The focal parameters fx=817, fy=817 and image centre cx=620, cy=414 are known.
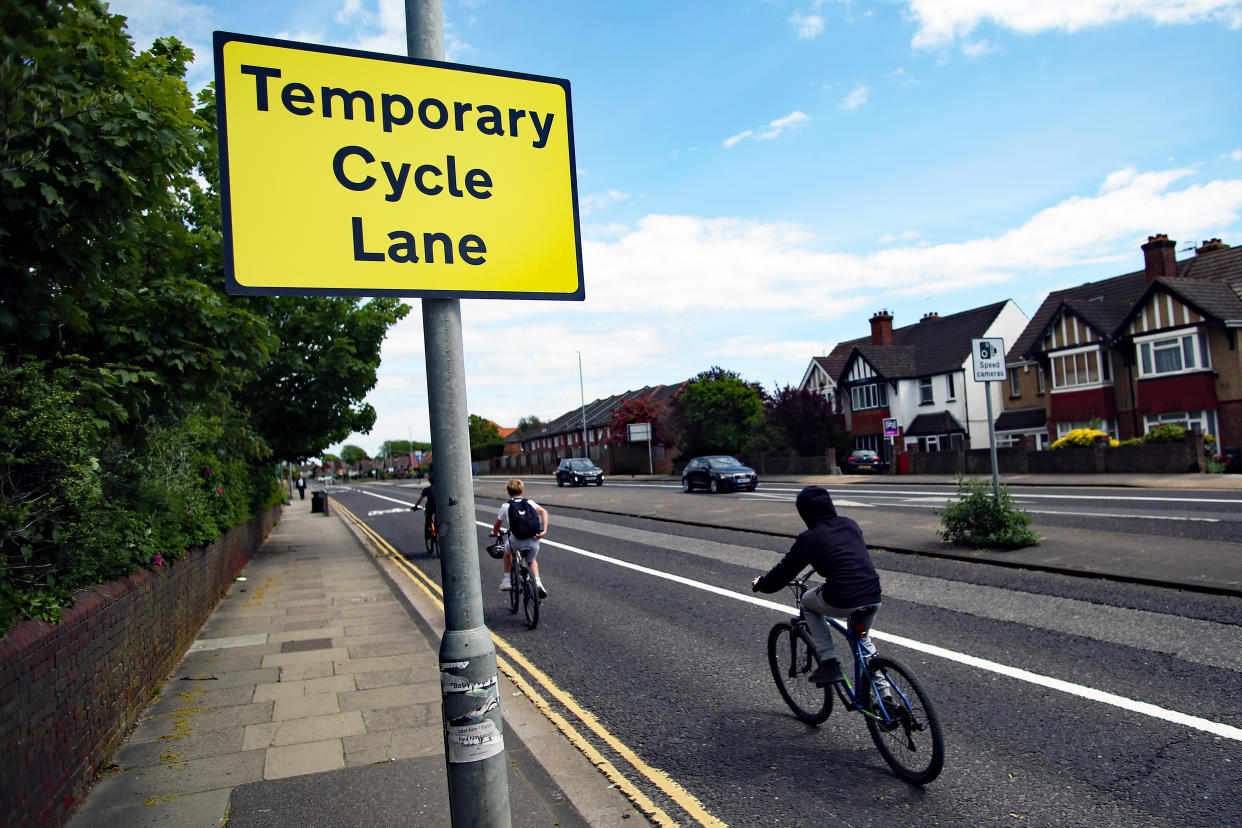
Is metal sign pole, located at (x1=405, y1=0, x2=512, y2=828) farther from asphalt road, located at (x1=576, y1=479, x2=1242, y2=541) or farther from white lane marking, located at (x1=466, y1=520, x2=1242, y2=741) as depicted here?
asphalt road, located at (x1=576, y1=479, x2=1242, y2=541)

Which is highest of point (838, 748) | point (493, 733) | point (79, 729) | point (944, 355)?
point (944, 355)

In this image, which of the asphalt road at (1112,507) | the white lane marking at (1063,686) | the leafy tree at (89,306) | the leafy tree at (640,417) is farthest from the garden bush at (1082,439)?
the leafy tree at (640,417)

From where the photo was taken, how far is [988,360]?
41.3 ft

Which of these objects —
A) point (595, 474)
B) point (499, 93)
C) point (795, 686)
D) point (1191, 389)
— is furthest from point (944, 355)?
A: point (499, 93)

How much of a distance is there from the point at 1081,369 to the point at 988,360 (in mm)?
31883

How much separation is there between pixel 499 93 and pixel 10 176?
2.73 metres

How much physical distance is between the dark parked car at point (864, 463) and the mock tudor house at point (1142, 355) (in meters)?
8.00

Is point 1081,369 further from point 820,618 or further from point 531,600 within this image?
point 820,618

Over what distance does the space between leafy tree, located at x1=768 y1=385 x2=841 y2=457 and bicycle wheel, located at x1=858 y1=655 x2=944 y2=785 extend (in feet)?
140

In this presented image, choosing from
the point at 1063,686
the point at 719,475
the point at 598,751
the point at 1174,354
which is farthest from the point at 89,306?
the point at 1174,354

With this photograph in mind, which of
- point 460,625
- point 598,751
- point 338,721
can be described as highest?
point 460,625

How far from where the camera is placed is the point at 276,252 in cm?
260

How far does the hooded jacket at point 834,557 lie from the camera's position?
5059 mm

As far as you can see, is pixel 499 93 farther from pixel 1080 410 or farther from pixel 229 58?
pixel 1080 410
